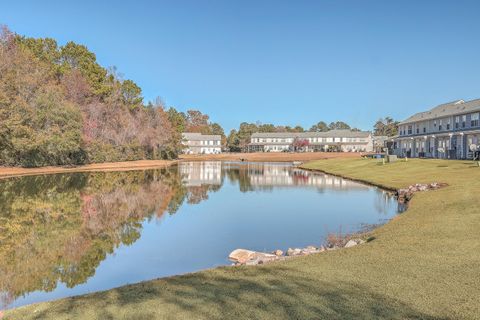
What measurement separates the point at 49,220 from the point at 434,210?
19440 mm

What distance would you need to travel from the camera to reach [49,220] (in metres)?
20.6

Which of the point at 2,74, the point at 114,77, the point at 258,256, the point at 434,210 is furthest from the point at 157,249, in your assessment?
the point at 114,77

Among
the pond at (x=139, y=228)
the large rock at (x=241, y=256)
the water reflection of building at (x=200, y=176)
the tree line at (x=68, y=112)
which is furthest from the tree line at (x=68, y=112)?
the large rock at (x=241, y=256)

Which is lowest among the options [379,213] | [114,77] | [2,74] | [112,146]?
[379,213]

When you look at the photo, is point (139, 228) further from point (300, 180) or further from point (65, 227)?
point (300, 180)

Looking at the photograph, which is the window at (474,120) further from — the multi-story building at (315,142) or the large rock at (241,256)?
the multi-story building at (315,142)

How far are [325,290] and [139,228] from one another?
12698 millimetres

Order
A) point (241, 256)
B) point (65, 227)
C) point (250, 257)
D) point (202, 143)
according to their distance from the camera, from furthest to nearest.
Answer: point (202, 143) < point (65, 227) < point (241, 256) < point (250, 257)

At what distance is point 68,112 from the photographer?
5828cm

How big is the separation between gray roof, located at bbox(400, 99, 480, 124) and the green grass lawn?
2001 inches

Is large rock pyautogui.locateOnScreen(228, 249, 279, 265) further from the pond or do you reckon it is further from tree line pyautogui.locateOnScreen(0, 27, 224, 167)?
tree line pyautogui.locateOnScreen(0, 27, 224, 167)

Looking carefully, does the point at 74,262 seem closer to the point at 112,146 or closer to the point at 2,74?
the point at 2,74

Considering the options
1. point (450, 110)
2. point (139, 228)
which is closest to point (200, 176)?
point (139, 228)

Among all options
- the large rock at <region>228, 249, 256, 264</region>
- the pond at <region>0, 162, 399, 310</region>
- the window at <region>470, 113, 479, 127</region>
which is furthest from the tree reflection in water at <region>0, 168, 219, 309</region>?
the window at <region>470, 113, 479, 127</region>
